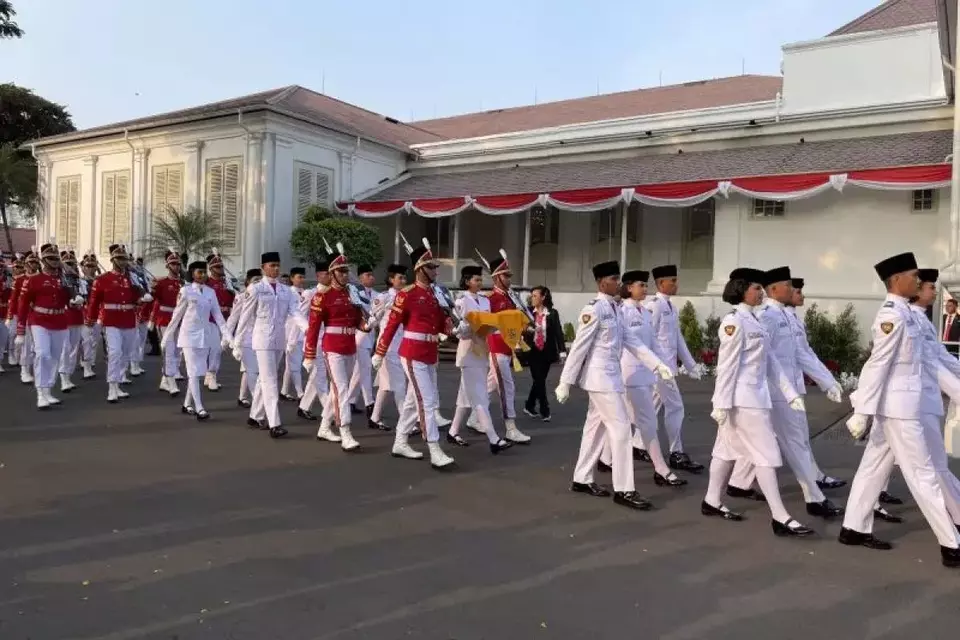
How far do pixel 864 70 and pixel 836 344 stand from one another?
7.81 meters

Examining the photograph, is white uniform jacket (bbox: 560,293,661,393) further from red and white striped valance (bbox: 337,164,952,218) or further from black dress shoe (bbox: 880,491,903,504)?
red and white striped valance (bbox: 337,164,952,218)

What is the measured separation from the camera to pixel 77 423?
9.34m

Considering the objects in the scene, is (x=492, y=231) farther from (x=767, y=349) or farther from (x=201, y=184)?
(x=767, y=349)

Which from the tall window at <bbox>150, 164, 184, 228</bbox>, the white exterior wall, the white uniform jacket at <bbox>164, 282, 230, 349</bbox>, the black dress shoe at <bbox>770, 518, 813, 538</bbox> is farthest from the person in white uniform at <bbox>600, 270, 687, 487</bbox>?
the tall window at <bbox>150, 164, 184, 228</bbox>

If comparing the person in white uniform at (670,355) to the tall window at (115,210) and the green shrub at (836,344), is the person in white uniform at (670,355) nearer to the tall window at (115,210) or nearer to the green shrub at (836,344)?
the green shrub at (836,344)

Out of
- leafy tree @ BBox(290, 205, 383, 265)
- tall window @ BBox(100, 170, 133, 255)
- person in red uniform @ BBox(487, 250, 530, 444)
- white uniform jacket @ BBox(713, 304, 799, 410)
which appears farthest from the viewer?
tall window @ BBox(100, 170, 133, 255)

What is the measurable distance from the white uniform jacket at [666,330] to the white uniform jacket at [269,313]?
3.92 metres

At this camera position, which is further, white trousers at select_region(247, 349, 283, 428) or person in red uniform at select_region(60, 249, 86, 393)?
person in red uniform at select_region(60, 249, 86, 393)

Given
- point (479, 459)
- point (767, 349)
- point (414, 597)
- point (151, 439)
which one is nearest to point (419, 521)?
point (414, 597)

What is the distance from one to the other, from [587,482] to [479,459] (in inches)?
62.2

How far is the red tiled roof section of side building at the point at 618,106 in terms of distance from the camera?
25922 mm

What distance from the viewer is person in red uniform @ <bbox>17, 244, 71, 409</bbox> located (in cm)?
1023

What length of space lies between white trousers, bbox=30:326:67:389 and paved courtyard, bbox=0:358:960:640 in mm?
2519

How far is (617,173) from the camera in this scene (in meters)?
21.3
